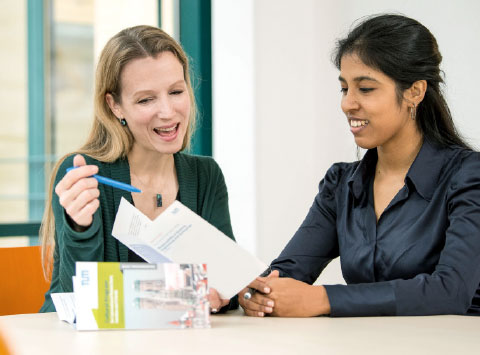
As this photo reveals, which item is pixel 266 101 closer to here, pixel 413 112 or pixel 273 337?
pixel 413 112

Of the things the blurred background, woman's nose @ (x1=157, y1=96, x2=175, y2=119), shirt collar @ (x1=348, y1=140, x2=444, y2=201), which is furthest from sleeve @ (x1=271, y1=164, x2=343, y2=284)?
the blurred background

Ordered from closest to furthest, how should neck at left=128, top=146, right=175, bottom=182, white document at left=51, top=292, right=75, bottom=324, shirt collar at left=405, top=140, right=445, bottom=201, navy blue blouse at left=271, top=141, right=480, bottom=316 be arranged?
white document at left=51, top=292, right=75, bottom=324 < navy blue blouse at left=271, top=141, right=480, bottom=316 < shirt collar at left=405, top=140, right=445, bottom=201 < neck at left=128, top=146, right=175, bottom=182

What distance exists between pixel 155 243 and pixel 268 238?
6.57ft

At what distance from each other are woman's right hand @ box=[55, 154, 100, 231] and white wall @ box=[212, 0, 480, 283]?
1.82m

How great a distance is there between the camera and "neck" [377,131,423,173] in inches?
74.6

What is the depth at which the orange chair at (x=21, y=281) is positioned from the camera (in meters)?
1.84

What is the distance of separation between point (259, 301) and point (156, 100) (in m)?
0.70

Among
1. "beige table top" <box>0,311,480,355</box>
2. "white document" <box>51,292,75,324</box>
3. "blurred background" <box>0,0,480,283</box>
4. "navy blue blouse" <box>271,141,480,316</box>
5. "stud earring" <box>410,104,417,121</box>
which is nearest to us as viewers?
"beige table top" <box>0,311,480,355</box>

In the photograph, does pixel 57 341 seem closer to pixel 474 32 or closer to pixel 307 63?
pixel 474 32

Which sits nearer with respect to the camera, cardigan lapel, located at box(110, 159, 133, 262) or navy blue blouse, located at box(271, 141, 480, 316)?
navy blue blouse, located at box(271, 141, 480, 316)

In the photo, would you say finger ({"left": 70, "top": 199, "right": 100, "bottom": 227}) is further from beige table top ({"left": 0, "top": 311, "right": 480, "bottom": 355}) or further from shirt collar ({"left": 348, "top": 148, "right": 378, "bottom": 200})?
shirt collar ({"left": 348, "top": 148, "right": 378, "bottom": 200})

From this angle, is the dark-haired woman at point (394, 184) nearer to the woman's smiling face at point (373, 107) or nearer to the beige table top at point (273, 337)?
the woman's smiling face at point (373, 107)

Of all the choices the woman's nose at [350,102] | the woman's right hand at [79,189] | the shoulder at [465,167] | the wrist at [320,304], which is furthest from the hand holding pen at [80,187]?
the shoulder at [465,167]

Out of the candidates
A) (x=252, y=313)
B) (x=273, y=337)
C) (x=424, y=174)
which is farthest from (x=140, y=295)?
(x=424, y=174)
